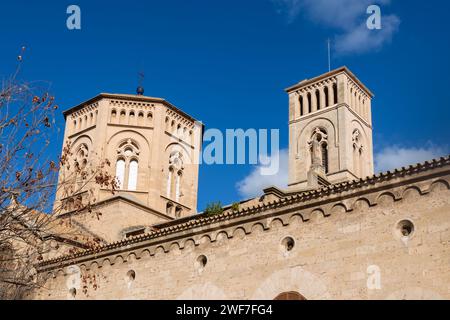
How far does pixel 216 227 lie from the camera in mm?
16516

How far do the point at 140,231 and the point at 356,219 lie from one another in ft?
43.4

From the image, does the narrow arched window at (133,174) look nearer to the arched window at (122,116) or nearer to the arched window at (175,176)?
the arched window at (175,176)

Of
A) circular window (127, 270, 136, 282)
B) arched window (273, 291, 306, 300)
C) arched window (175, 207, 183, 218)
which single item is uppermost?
arched window (175, 207, 183, 218)

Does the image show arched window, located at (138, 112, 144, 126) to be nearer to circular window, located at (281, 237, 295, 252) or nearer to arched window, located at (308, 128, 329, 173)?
arched window, located at (308, 128, 329, 173)

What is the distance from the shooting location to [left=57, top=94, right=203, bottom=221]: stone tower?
3186 cm

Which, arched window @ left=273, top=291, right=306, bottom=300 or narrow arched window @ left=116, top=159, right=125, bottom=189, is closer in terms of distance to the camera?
arched window @ left=273, top=291, right=306, bottom=300

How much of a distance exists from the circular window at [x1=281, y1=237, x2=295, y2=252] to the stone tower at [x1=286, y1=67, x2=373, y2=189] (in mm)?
24702

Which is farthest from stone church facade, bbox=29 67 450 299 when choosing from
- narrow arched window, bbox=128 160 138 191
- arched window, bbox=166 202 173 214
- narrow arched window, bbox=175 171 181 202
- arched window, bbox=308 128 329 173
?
arched window, bbox=308 128 329 173

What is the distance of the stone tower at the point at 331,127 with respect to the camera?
1594 inches

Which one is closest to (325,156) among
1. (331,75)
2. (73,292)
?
(331,75)

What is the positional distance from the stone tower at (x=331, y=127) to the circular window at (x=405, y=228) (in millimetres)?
26119

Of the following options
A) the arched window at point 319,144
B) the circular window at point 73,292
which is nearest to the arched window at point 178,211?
the arched window at point 319,144

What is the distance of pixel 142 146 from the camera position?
107ft
